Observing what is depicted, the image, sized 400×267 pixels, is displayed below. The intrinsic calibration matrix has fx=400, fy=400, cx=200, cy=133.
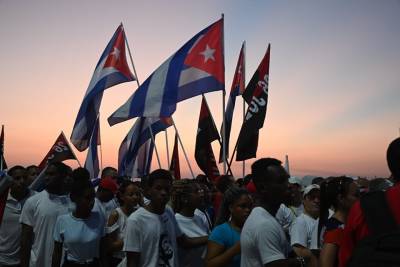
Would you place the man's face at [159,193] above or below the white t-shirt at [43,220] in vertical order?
above

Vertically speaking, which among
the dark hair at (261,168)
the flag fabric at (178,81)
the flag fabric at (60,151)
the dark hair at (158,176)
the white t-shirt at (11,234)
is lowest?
the white t-shirt at (11,234)

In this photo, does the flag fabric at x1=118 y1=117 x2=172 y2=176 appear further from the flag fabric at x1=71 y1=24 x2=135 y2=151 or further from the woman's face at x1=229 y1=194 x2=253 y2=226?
the woman's face at x1=229 y1=194 x2=253 y2=226

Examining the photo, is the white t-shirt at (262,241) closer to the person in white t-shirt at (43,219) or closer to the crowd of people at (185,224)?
the crowd of people at (185,224)

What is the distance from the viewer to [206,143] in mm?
10531

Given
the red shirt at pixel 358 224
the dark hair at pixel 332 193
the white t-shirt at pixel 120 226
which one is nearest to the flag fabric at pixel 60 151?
the white t-shirt at pixel 120 226

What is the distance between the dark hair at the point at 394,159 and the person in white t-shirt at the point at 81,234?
126 inches

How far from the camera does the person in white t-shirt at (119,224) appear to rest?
15.4ft

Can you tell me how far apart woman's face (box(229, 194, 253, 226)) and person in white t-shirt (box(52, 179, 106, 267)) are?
1.63m

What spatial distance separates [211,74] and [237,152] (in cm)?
191

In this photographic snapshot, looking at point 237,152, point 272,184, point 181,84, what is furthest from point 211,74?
point 272,184

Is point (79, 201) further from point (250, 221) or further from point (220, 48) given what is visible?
point (220, 48)

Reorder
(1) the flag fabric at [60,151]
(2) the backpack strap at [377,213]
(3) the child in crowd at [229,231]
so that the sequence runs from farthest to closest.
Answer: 1. (1) the flag fabric at [60,151]
2. (3) the child in crowd at [229,231]
3. (2) the backpack strap at [377,213]

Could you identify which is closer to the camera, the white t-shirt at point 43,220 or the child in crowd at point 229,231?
the child in crowd at point 229,231

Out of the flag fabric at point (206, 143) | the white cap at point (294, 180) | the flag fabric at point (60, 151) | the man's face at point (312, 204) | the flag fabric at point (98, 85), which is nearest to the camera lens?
the man's face at point (312, 204)
